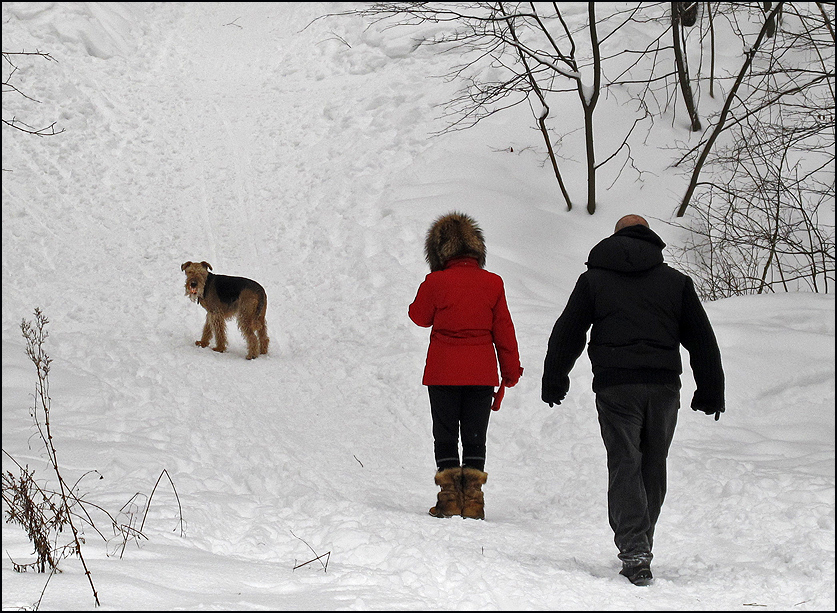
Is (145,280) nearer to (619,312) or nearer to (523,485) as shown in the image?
(523,485)

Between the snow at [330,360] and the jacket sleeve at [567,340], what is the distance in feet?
3.11

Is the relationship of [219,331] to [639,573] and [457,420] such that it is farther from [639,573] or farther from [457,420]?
[639,573]

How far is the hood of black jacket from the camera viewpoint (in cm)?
382

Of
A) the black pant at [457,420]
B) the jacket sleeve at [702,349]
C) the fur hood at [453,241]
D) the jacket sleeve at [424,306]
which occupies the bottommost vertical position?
the black pant at [457,420]

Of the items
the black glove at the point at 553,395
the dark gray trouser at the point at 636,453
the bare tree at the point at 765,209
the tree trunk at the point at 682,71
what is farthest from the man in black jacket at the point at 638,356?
the tree trunk at the point at 682,71

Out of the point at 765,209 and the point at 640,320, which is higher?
the point at 765,209

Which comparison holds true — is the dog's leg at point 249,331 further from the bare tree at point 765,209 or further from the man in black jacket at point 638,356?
the man in black jacket at point 638,356

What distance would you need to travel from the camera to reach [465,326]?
4934 mm

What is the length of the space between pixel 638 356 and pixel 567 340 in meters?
0.39

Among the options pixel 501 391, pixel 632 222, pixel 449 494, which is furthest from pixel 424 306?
pixel 632 222

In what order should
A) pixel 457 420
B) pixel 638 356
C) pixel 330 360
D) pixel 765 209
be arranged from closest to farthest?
pixel 638 356, pixel 457 420, pixel 330 360, pixel 765 209

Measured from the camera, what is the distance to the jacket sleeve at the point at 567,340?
3918mm

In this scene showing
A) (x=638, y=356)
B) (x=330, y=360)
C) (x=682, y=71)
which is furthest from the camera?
(x=682, y=71)

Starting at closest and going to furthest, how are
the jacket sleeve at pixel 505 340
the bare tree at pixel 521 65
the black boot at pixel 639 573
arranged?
the black boot at pixel 639 573, the jacket sleeve at pixel 505 340, the bare tree at pixel 521 65
